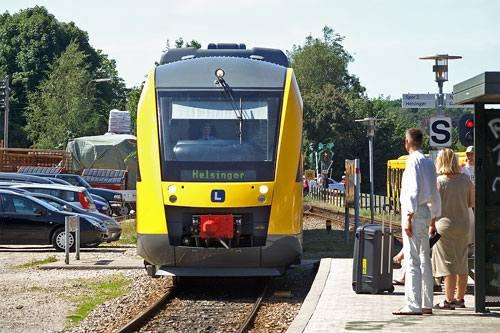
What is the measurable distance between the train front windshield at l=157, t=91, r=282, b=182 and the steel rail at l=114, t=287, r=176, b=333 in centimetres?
174

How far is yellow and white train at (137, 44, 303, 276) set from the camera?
12445 mm

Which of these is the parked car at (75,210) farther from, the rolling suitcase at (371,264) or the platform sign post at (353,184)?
the rolling suitcase at (371,264)

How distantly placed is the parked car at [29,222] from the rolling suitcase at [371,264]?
35.9 ft

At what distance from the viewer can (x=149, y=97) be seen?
13086 millimetres

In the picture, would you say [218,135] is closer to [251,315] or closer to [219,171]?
[219,171]

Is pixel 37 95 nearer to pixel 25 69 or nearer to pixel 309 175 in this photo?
pixel 25 69

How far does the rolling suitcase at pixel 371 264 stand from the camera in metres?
11.2

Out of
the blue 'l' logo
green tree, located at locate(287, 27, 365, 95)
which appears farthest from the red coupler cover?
green tree, located at locate(287, 27, 365, 95)

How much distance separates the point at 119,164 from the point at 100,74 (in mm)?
37392

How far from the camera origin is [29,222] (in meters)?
20.7

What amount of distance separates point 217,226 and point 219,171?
844mm

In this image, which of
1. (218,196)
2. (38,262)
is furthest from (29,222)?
(218,196)

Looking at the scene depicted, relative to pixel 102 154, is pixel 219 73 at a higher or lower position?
higher

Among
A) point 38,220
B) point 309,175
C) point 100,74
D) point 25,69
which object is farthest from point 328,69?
point 38,220
